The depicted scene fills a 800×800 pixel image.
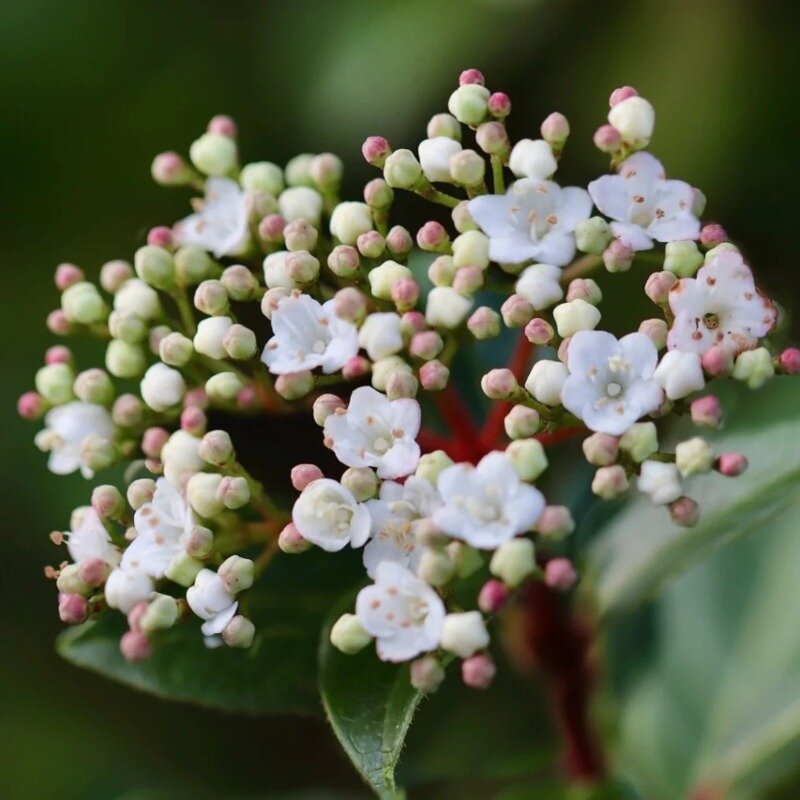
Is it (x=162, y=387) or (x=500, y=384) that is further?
(x=162, y=387)

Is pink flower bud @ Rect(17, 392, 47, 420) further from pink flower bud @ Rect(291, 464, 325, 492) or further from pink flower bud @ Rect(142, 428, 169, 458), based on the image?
pink flower bud @ Rect(291, 464, 325, 492)

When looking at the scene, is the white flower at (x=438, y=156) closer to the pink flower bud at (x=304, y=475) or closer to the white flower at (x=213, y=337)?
the white flower at (x=213, y=337)

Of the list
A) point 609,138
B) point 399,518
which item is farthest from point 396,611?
point 609,138

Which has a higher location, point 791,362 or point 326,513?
point 326,513

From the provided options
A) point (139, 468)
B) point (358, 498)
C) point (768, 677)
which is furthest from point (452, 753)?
point (358, 498)

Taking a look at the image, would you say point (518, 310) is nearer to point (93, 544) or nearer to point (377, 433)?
point (377, 433)

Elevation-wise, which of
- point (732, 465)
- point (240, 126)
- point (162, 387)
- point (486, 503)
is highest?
point (240, 126)

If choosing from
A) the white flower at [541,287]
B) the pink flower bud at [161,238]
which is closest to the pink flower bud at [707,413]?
the white flower at [541,287]

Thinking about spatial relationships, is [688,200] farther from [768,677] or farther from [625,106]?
[768,677]
